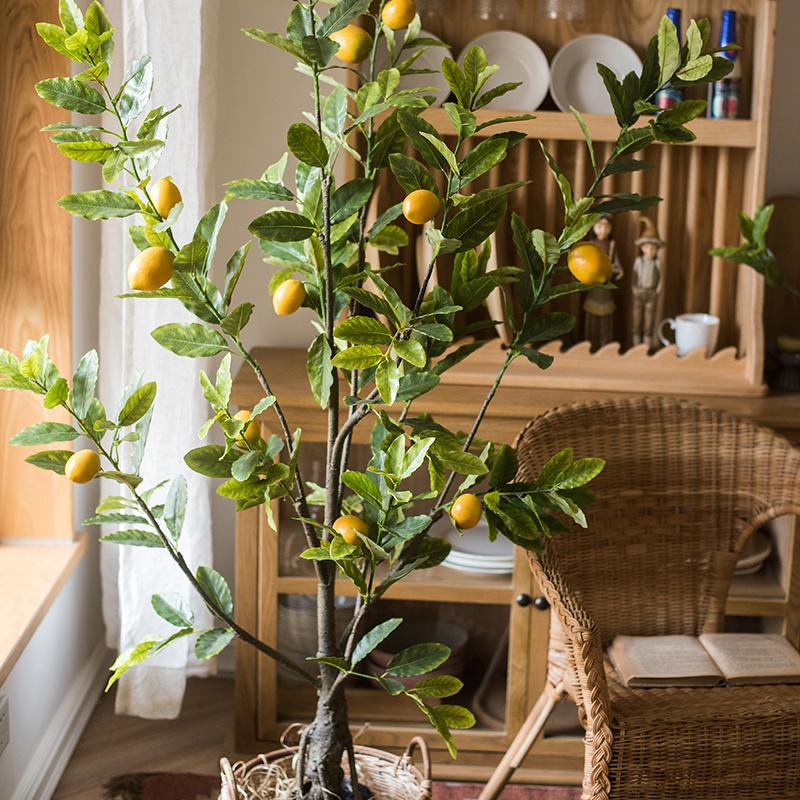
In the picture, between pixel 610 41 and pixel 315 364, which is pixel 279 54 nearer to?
pixel 610 41

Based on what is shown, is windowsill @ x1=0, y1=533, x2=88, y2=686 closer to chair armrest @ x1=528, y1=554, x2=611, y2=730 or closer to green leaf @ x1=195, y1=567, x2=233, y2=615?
green leaf @ x1=195, y1=567, x2=233, y2=615

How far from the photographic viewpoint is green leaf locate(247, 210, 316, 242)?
3.94ft

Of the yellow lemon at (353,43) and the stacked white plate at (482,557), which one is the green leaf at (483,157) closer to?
the yellow lemon at (353,43)

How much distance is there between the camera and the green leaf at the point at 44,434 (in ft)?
4.18

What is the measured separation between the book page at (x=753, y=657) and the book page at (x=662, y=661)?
0.8 inches

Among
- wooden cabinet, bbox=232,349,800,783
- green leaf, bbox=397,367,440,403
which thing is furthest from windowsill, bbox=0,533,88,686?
green leaf, bbox=397,367,440,403

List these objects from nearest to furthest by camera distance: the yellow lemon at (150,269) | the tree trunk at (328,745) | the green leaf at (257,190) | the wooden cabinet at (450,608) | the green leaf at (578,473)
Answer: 1. the yellow lemon at (150,269)
2. the green leaf at (257,190)
3. the green leaf at (578,473)
4. the tree trunk at (328,745)
5. the wooden cabinet at (450,608)

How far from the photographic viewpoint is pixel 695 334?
7.94 feet

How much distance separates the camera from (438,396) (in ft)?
7.49

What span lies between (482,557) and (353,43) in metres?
1.36

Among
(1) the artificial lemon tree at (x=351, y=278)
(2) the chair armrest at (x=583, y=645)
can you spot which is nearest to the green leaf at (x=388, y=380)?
(1) the artificial lemon tree at (x=351, y=278)

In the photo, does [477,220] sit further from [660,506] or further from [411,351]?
[660,506]

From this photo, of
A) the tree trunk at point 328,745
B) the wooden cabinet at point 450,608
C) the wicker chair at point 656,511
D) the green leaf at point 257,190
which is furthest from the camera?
the wooden cabinet at point 450,608

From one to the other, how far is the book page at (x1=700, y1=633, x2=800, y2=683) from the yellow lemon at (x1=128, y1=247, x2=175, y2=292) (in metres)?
1.23
